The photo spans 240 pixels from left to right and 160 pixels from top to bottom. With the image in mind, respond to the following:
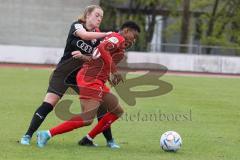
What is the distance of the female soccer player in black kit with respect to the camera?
9.38 metres

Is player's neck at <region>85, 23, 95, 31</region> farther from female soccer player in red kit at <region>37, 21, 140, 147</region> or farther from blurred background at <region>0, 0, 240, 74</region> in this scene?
blurred background at <region>0, 0, 240, 74</region>

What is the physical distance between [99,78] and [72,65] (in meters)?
0.47

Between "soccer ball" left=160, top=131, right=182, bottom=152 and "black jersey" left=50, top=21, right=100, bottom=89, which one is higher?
"black jersey" left=50, top=21, right=100, bottom=89

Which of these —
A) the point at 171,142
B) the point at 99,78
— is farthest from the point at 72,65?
the point at 171,142

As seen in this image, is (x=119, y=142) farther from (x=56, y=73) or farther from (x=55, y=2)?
(x=55, y=2)

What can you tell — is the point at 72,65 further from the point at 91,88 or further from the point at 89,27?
the point at 89,27

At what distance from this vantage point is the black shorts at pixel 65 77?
9648 millimetres

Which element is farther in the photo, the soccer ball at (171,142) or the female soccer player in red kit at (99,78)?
the soccer ball at (171,142)

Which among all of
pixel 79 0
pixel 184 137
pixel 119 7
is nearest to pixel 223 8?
pixel 119 7

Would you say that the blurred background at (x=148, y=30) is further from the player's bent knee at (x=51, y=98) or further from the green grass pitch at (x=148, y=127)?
the player's bent knee at (x=51, y=98)

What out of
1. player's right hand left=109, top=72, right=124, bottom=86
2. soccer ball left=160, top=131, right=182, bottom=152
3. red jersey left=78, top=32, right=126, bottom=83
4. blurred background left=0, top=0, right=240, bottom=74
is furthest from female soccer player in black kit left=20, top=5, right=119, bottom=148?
blurred background left=0, top=0, right=240, bottom=74

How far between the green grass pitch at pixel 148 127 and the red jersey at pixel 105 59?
3.54ft

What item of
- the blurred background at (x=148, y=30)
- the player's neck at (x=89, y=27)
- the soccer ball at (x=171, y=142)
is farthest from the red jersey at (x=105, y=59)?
the blurred background at (x=148, y=30)

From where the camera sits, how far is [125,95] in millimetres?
16234
